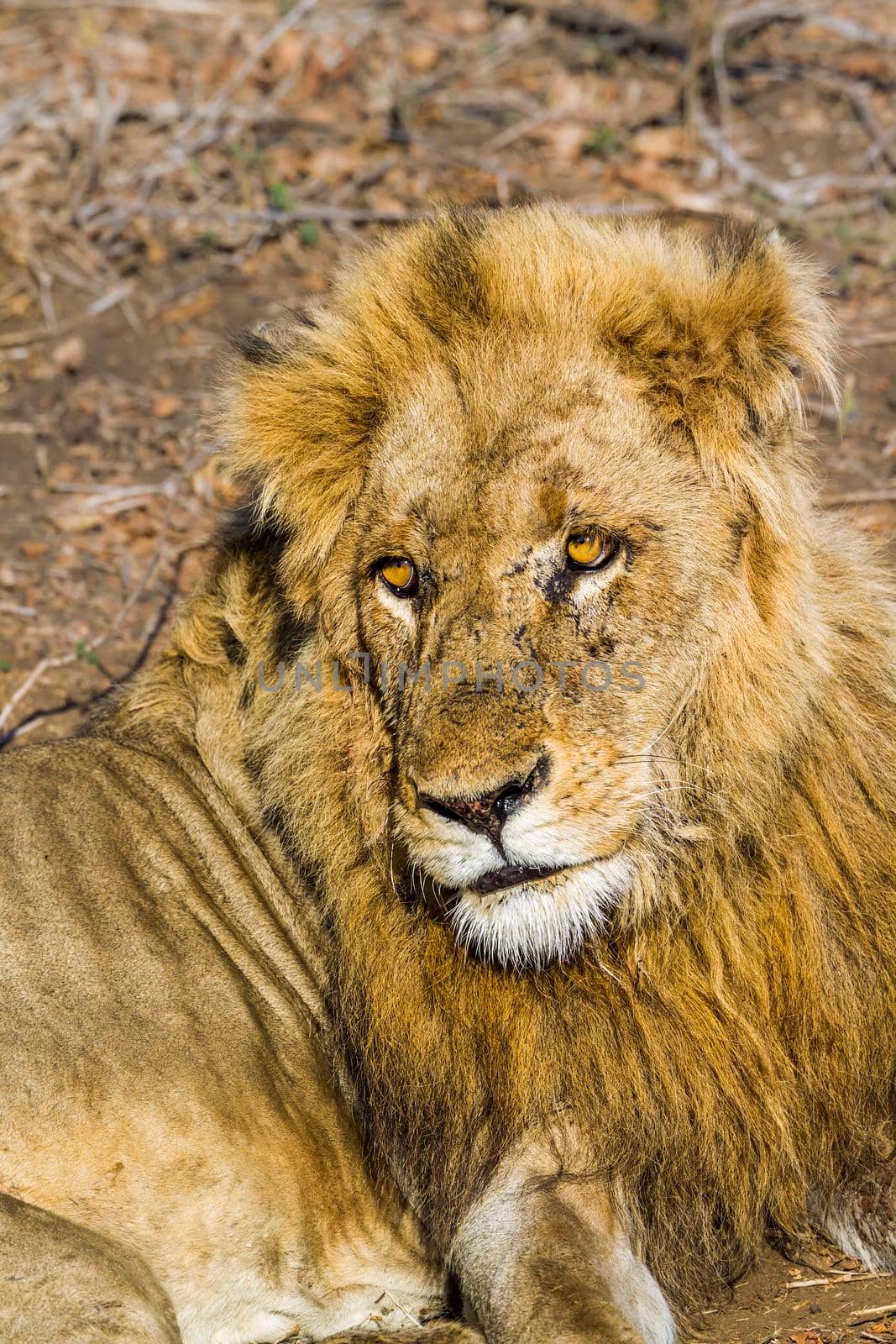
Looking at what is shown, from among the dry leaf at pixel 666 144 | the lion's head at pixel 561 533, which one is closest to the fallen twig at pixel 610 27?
the dry leaf at pixel 666 144

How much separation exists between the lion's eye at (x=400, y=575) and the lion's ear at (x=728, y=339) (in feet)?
2.05

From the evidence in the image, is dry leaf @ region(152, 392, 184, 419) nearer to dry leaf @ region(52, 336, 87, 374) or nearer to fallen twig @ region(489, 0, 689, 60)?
dry leaf @ region(52, 336, 87, 374)

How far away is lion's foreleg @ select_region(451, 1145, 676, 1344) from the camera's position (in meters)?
3.20

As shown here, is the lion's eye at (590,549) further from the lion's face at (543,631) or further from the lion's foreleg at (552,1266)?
the lion's foreleg at (552,1266)

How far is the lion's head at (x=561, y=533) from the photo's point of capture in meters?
3.15

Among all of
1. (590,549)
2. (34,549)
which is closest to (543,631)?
(590,549)

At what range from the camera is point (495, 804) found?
9.87ft

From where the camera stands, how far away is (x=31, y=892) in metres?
3.69

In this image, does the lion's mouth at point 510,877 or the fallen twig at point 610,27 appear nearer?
the lion's mouth at point 510,877

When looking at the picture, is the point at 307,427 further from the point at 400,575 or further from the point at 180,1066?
the point at 180,1066

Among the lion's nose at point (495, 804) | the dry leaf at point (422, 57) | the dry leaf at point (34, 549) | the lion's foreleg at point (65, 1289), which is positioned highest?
the dry leaf at point (422, 57)

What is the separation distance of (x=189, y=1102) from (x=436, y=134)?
688 centimetres

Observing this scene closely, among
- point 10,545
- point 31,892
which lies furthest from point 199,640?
point 10,545

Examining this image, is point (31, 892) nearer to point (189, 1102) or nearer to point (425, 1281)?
point (189, 1102)
